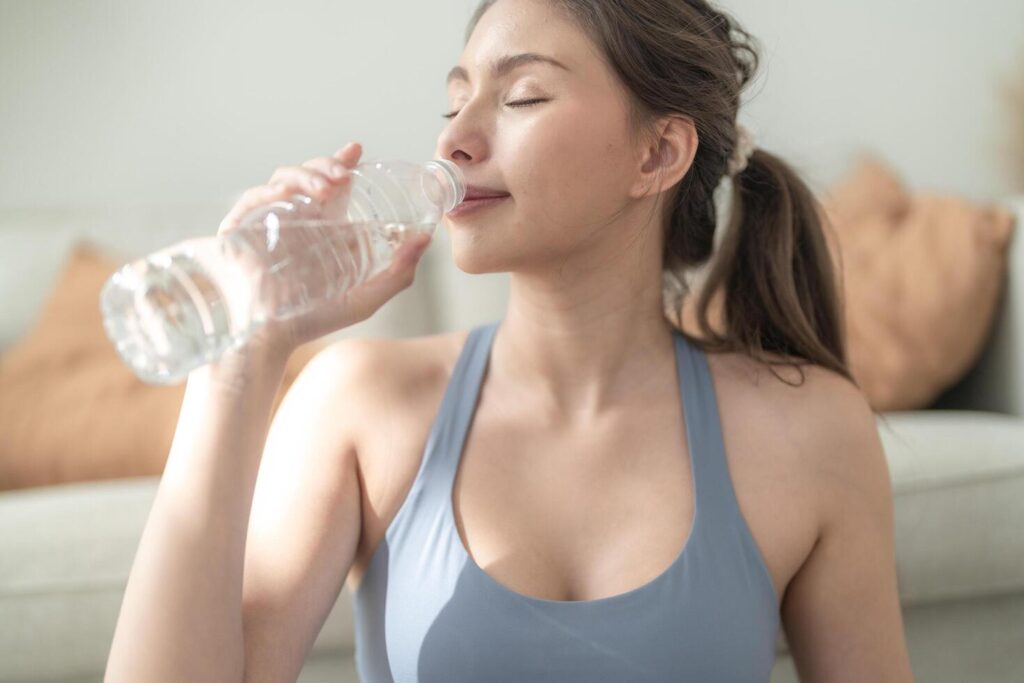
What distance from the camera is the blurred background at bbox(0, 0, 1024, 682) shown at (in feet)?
5.41

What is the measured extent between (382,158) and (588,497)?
1.62m

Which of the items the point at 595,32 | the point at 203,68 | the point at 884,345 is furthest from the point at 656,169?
the point at 203,68

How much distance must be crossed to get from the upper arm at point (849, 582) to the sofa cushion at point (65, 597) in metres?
0.71

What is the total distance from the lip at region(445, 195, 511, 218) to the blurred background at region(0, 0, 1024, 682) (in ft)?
1.59

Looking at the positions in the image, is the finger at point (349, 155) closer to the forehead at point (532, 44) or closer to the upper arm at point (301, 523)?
the forehead at point (532, 44)

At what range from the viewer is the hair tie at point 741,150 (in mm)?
1217

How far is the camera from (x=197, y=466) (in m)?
0.90

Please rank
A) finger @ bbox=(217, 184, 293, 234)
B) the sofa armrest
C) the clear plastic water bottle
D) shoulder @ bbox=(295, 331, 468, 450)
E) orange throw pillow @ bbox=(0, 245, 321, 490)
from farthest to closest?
the sofa armrest → orange throw pillow @ bbox=(0, 245, 321, 490) → shoulder @ bbox=(295, 331, 468, 450) → finger @ bbox=(217, 184, 293, 234) → the clear plastic water bottle

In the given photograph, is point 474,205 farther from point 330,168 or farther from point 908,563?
point 908,563

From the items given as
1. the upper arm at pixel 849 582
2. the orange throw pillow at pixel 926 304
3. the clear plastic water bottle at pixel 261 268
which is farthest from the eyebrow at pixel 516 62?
the orange throw pillow at pixel 926 304

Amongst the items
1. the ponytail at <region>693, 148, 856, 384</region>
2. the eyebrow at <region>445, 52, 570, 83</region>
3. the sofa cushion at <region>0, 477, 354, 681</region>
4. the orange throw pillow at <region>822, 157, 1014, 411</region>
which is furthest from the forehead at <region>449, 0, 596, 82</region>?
the orange throw pillow at <region>822, 157, 1014, 411</region>

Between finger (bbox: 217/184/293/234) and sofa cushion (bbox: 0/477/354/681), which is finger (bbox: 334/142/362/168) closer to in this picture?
finger (bbox: 217/184/293/234)

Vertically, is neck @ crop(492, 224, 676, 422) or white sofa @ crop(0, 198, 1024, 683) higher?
neck @ crop(492, 224, 676, 422)

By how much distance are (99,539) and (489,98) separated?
Result: 0.96 meters
